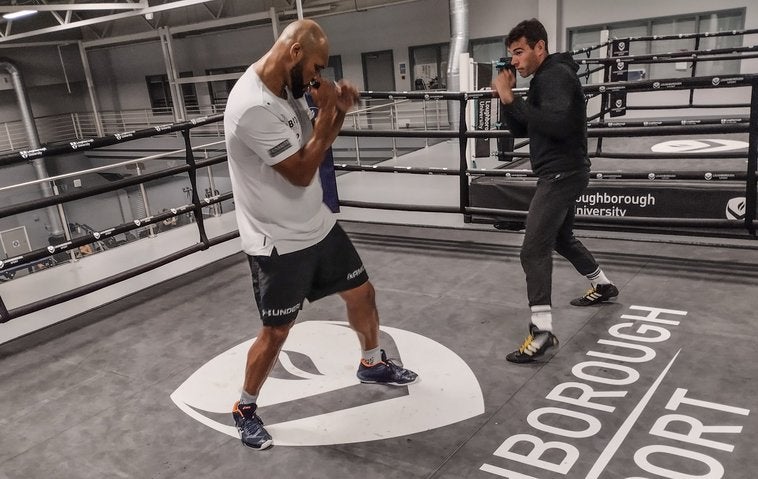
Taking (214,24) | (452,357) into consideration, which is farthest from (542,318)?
(214,24)

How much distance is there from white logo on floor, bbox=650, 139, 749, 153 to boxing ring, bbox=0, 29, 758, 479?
0.47m

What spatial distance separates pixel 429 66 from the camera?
14.2m

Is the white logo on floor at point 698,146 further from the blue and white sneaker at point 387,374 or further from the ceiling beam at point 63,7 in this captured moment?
the ceiling beam at point 63,7

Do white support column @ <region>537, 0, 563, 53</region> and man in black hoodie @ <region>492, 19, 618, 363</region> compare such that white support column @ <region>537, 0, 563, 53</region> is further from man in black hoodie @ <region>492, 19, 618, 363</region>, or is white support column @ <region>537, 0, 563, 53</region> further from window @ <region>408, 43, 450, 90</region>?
man in black hoodie @ <region>492, 19, 618, 363</region>

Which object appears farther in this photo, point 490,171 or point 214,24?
point 214,24

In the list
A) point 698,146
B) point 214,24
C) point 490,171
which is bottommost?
point 698,146

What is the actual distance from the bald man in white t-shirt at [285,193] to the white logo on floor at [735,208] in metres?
2.98

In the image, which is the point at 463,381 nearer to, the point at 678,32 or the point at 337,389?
the point at 337,389

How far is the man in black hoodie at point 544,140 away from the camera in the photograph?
2.47 meters

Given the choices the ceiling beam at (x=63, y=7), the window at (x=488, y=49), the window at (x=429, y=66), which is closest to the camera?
the ceiling beam at (x=63, y=7)

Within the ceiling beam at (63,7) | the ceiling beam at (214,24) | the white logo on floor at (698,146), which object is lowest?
the white logo on floor at (698,146)

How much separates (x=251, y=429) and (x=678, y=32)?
1170 cm

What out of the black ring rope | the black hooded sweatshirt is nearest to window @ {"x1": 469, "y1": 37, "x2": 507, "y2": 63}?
the black ring rope

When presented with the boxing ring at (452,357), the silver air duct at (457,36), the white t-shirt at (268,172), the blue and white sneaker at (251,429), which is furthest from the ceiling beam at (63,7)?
the blue and white sneaker at (251,429)
